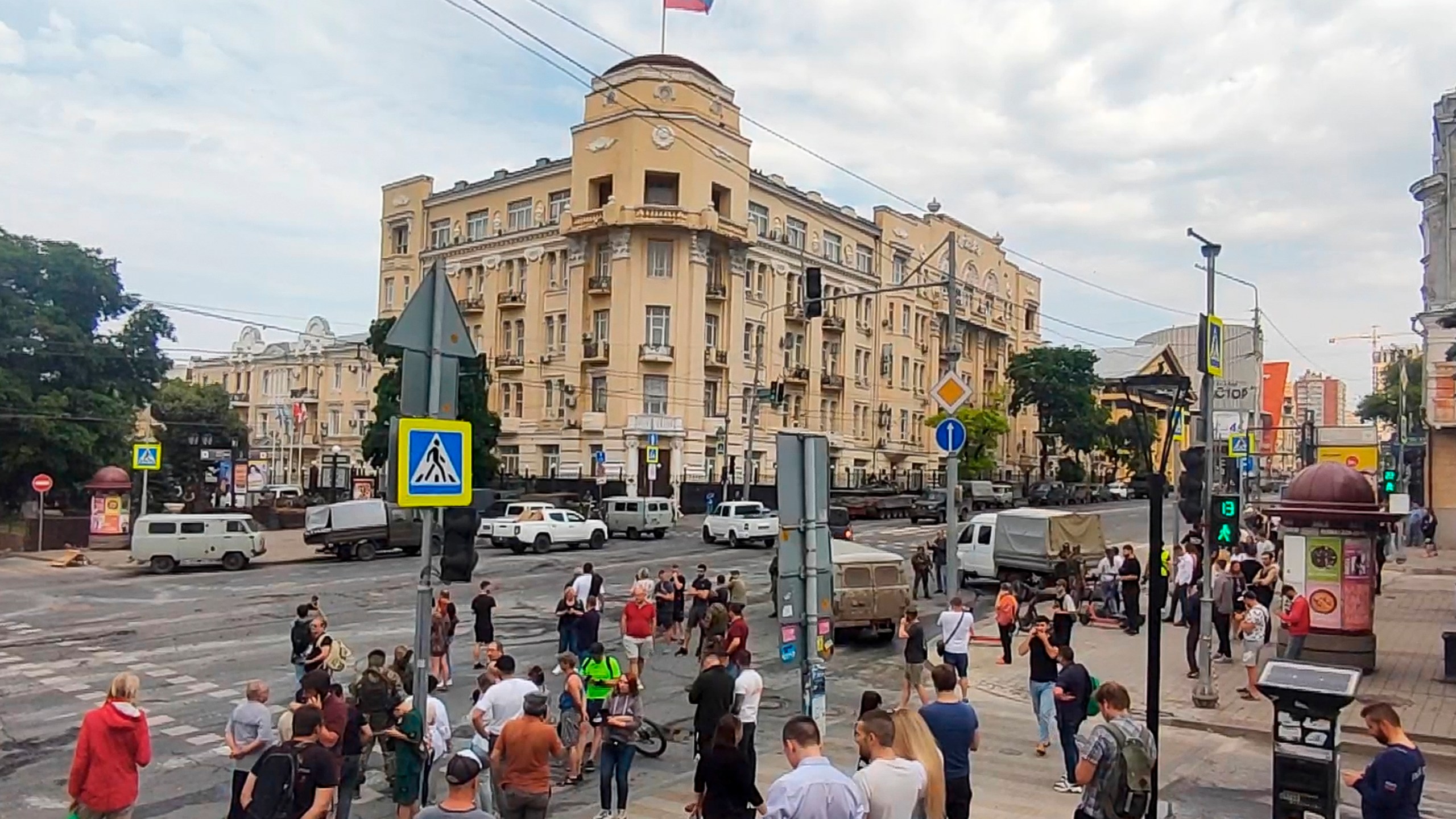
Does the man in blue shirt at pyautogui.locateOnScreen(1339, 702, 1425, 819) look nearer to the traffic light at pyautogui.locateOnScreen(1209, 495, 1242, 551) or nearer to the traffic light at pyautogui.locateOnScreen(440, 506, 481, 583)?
the traffic light at pyautogui.locateOnScreen(440, 506, 481, 583)

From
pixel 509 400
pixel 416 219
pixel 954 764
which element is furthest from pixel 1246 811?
pixel 416 219

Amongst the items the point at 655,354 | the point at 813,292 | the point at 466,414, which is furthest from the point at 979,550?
the point at 655,354

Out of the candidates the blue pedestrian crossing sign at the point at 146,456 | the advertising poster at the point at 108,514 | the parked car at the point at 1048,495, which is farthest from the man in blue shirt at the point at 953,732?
the parked car at the point at 1048,495

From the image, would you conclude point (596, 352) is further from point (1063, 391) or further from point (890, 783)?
point (890, 783)

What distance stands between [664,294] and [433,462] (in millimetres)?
52091

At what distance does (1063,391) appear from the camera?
85688 millimetres

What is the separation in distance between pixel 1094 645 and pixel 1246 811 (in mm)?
10803

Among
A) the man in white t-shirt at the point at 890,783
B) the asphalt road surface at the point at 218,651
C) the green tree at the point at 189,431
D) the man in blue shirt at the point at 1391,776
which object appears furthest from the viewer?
the green tree at the point at 189,431

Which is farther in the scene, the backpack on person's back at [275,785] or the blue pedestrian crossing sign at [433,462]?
the blue pedestrian crossing sign at [433,462]

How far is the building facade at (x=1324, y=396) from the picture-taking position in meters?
180

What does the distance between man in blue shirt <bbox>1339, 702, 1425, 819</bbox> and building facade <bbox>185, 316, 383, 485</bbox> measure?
69.6m

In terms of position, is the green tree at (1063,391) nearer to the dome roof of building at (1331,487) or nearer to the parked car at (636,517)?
the parked car at (636,517)

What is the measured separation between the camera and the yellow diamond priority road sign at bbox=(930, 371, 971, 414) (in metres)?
18.0

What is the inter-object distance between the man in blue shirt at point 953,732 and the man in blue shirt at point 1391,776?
8.42ft
